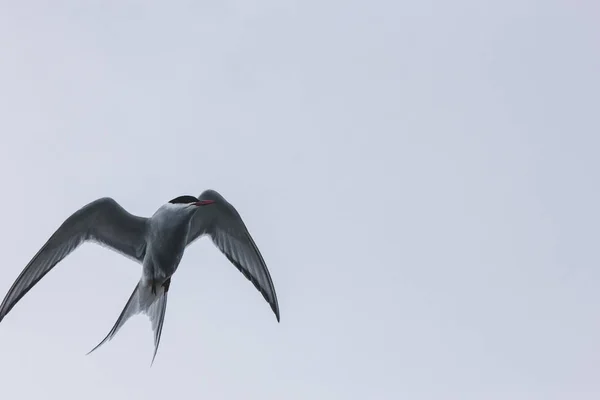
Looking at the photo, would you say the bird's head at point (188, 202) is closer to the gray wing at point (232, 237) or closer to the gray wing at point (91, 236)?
the gray wing at point (232, 237)

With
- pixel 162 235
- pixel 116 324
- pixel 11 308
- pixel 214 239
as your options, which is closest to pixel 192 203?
pixel 162 235

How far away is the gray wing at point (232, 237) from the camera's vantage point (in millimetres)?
Result: 8938

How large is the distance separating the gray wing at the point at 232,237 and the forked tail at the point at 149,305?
83 cm

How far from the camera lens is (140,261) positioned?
357 inches

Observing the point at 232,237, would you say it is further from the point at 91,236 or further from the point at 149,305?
the point at 91,236

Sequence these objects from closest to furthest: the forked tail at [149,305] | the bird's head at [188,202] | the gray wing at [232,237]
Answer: the bird's head at [188,202] < the forked tail at [149,305] < the gray wing at [232,237]

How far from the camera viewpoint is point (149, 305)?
28.7ft

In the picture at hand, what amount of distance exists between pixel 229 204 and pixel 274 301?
130 centimetres

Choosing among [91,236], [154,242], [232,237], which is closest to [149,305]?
[154,242]

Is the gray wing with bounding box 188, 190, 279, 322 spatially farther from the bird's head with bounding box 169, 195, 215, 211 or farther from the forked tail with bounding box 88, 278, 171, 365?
the forked tail with bounding box 88, 278, 171, 365

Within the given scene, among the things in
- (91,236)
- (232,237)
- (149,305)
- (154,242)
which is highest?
(232,237)

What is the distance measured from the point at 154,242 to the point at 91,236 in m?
0.99

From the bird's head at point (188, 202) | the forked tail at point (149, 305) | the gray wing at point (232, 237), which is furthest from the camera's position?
the gray wing at point (232, 237)

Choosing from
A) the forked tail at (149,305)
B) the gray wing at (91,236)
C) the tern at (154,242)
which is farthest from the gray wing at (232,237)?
the forked tail at (149,305)
